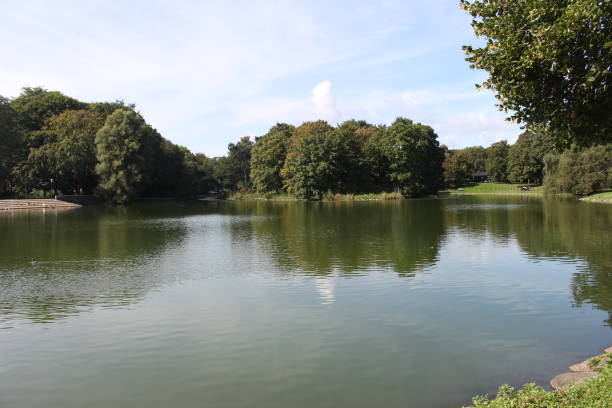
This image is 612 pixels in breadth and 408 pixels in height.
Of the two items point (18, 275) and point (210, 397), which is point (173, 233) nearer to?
point (18, 275)

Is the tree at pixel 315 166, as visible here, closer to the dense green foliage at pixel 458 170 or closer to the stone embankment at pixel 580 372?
the dense green foliage at pixel 458 170

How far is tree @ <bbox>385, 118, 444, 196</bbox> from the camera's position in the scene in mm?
89062

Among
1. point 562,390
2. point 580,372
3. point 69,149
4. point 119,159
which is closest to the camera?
point 562,390

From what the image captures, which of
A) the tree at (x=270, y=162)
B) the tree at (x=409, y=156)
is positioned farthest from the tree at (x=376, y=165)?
the tree at (x=270, y=162)

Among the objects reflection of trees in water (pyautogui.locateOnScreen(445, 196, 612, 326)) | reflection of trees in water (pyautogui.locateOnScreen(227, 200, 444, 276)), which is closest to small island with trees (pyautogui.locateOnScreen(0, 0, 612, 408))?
reflection of trees in water (pyautogui.locateOnScreen(445, 196, 612, 326))

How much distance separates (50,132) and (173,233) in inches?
2321

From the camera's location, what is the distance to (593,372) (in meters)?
7.99

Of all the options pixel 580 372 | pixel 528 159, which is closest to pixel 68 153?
pixel 580 372

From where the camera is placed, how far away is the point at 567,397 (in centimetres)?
649

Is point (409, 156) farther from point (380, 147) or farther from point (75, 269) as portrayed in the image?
point (75, 269)

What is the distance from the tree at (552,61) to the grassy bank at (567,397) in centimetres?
762

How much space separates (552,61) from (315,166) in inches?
3006

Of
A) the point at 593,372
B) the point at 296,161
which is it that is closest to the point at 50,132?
the point at 296,161

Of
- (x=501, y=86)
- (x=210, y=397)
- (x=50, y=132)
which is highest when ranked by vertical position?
(x=50, y=132)
